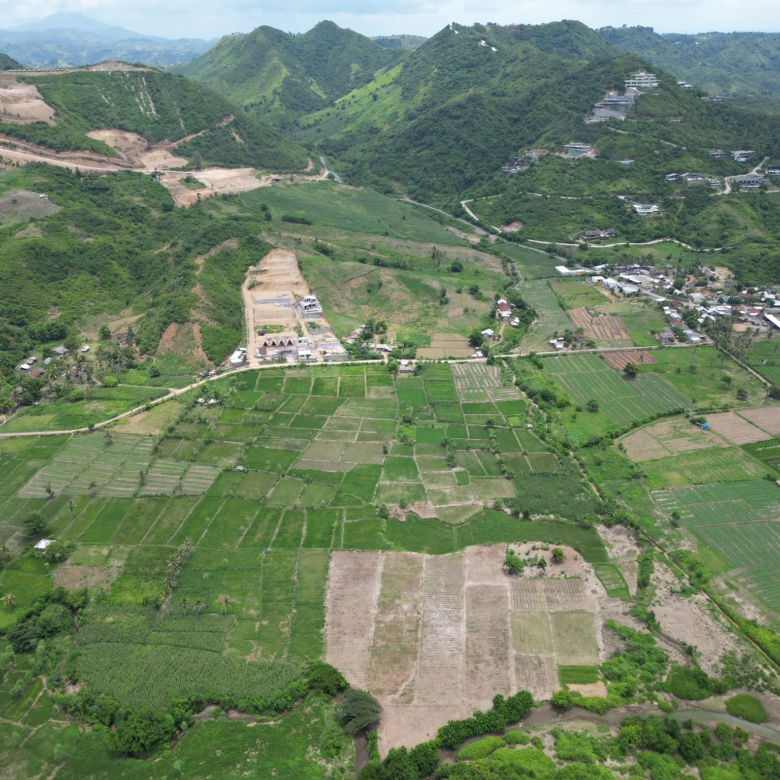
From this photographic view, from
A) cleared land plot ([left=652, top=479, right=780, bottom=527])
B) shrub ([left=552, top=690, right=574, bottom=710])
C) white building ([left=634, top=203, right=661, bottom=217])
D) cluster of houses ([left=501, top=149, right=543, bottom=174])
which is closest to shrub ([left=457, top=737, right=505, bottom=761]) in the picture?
shrub ([left=552, top=690, right=574, bottom=710])

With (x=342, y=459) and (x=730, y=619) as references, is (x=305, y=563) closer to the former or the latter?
(x=342, y=459)

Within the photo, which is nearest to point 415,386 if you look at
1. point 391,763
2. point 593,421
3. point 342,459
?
point 342,459

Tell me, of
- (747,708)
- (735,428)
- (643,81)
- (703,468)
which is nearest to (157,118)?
(643,81)

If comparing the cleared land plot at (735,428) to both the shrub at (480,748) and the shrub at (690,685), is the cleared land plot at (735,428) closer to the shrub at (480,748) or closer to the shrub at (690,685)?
the shrub at (690,685)

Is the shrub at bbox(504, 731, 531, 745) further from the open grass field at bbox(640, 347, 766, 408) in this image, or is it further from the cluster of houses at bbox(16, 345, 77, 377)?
the cluster of houses at bbox(16, 345, 77, 377)

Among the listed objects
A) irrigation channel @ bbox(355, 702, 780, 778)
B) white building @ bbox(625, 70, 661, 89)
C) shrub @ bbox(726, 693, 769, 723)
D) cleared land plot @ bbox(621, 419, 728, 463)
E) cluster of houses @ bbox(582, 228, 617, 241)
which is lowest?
irrigation channel @ bbox(355, 702, 780, 778)

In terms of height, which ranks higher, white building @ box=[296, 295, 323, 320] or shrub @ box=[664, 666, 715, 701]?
white building @ box=[296, 295, 323, 320]

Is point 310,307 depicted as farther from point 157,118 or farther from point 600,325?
point 157,118

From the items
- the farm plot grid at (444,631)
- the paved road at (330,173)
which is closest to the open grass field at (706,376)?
the farm plot grid at (444,631)
